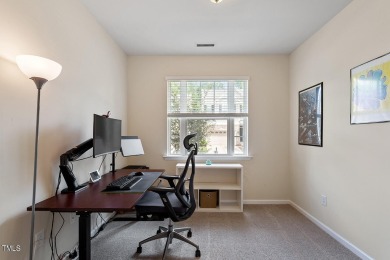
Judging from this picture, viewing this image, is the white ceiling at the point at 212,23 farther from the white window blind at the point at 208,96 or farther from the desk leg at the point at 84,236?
the desk leg at the point at 84,236

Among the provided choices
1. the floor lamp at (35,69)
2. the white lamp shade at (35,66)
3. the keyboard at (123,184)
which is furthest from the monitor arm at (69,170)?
the white lamp shade at (35,66)

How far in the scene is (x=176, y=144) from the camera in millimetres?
3789

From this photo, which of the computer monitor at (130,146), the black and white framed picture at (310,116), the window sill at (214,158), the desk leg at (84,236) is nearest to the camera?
the desk leg at (84,236)

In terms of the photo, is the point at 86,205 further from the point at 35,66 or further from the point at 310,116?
the point at 310,116

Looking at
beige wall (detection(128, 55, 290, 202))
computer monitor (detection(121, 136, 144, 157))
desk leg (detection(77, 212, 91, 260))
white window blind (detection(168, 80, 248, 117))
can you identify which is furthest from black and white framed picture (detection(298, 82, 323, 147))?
desk leg (detection(77, 212, 91, 260))

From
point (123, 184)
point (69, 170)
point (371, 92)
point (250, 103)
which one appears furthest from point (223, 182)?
point (69, 170)

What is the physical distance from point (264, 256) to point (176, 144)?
86.3 inches

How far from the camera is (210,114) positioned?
373 cm

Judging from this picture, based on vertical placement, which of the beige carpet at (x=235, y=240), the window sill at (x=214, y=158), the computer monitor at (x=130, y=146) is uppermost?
the computer monitor at (x=130, y=146)

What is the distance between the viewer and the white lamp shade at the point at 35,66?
123 cm

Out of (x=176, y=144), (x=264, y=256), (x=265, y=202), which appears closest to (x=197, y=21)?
(x=176, y=144)

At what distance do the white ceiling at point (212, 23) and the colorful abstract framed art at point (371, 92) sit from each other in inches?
31.9

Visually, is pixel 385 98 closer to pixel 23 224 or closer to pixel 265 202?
pixel 265 202

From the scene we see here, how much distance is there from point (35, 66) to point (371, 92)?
2.71 m
